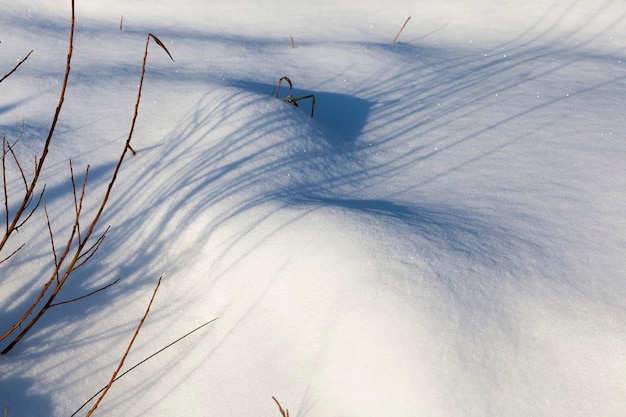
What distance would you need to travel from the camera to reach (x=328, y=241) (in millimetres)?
1567

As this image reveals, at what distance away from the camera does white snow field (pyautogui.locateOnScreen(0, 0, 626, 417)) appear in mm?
1359

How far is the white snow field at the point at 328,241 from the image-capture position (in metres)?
1.36

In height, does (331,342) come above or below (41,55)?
below

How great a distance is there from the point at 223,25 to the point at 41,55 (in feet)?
3.55

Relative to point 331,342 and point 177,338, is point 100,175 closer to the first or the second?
point 177,338

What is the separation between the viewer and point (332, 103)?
2629 mm

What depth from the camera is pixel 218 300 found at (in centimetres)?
159

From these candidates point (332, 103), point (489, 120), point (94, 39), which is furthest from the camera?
point (94, 39)

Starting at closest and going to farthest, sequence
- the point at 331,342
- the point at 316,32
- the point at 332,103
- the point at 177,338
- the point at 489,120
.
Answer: the point at 331,342
the point at 177,338
the point at 489,120
the point at 332,103
the point at 316,32

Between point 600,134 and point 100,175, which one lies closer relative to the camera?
point 100,175

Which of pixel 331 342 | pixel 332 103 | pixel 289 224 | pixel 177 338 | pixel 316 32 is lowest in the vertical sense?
pixel 177 338

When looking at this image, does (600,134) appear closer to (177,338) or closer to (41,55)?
(177,338)

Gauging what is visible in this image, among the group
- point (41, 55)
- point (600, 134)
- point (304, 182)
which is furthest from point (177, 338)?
point (41, 55)

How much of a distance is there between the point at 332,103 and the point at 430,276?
4.39 ft
